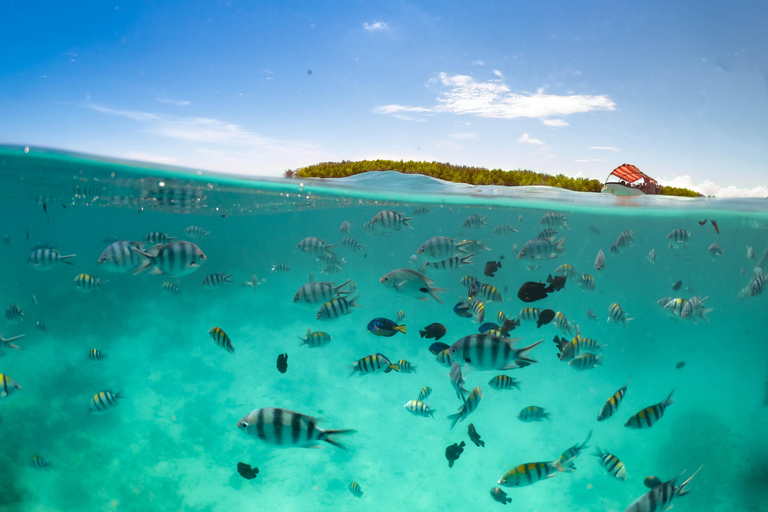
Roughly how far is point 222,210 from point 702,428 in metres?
23.9

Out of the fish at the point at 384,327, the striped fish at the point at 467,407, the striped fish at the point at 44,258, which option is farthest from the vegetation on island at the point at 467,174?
the striped fish at the point at 467,407

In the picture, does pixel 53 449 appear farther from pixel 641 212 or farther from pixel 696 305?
pixel 641 212

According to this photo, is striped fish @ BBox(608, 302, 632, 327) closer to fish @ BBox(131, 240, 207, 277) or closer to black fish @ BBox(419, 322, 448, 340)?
black fish @ BBox(419, 322, 448, 340)

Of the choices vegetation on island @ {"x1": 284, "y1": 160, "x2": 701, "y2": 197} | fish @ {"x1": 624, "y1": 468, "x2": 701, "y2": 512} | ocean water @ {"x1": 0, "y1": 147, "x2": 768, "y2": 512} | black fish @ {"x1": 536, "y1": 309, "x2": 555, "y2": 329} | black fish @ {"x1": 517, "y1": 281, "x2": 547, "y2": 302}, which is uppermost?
vegetation on island @ {"x1": 284, "y1": 160, "x2": 701, "y2": 197}

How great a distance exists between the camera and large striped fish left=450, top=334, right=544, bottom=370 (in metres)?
3.87

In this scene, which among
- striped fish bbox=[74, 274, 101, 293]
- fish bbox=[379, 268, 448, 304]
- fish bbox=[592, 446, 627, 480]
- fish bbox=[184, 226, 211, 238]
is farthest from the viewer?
fish bbox=[184, 226, 211, 238]

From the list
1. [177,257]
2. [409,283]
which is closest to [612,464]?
[409,283]

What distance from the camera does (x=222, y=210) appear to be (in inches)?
938

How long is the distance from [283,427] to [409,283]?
82.5 inches

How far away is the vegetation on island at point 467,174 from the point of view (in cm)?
1689

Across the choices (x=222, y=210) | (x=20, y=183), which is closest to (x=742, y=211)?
(x=222, y=210)

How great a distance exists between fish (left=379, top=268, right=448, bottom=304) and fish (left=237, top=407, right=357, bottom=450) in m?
1.87

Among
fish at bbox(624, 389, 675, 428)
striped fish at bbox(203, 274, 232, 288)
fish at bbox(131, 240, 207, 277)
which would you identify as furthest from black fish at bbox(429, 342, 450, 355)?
striped fish at bbox(203, 274, 232, 288)

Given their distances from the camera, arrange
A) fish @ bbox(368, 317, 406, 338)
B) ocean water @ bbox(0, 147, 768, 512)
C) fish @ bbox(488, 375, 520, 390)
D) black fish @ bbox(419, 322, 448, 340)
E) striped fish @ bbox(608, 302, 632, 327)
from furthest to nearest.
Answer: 1. ocean water @ bbox(0, 147, 768, 512)
2. striped fish @ bbox(608, 302, 632, 327)
3. fish @ bbox(488, 375, 520, 390)
4. black fish @ bbox(419, 322, 448, 340)
5. fish @ bbox(368, 317, 406, 338)
